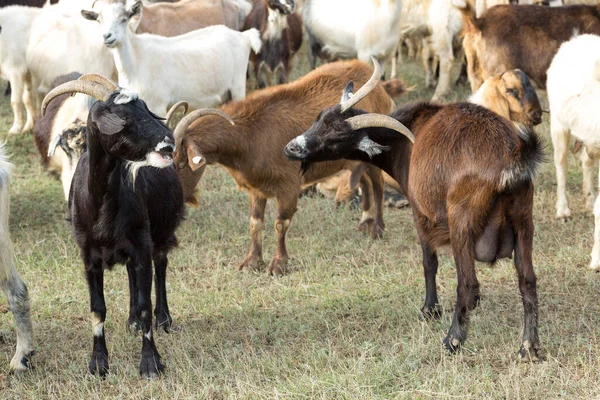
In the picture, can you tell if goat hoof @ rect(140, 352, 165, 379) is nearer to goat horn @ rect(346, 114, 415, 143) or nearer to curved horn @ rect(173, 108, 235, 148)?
goat horn @ rect(346, 114, 415, 143)

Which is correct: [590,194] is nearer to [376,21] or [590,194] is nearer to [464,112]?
[464,112]

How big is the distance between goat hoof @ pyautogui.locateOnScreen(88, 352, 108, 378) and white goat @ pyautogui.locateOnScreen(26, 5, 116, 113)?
6.08m

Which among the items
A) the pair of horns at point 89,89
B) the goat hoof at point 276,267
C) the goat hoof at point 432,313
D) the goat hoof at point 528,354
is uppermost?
the pair of horns at point 89,89

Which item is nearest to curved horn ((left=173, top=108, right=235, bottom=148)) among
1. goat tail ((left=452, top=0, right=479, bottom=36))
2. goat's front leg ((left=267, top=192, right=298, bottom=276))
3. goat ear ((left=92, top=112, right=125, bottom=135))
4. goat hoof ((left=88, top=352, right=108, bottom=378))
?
goat's front leg ((left=267, top=192, right=298, bottom=276))

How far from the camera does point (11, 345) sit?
5672 mm

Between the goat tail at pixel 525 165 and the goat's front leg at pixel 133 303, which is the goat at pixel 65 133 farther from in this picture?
the goat tail at pixel 525 165

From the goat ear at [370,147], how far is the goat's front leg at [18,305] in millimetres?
2123

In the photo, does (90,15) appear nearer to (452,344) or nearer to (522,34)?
(522,34)

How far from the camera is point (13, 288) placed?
5211 millimetres

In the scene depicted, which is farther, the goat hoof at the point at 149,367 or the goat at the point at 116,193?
the goat hoof at the point at 149,367

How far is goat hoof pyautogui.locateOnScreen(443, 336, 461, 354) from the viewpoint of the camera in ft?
16.6

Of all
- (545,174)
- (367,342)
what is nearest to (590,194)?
(545,174)

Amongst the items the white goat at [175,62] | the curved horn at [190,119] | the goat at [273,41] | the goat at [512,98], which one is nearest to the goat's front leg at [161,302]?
the curved horn at [190,119]

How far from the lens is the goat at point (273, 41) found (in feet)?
42.3
